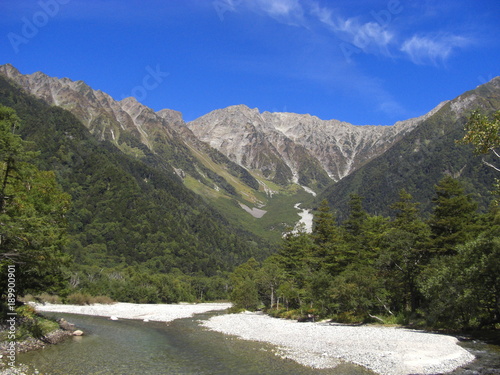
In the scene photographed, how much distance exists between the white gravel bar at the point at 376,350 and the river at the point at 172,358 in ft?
3.48

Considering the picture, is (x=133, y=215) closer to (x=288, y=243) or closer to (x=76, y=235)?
(x=76, y=235)

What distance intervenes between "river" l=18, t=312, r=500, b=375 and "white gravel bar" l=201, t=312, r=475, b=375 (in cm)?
106

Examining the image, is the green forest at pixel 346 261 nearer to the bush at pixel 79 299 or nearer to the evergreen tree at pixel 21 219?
the evergreen tree at pixel 21 219

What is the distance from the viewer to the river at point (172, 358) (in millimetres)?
22125

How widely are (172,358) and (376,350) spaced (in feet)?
50.4

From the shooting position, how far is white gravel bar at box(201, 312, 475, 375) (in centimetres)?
2175

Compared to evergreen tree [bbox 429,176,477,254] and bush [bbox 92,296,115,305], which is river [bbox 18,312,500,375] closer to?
evergreen tree [bbox 429,176,477,254]

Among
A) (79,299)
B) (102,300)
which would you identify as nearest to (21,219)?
(79,299)

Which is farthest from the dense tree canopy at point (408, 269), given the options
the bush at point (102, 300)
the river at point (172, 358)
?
the bush at point (102, 300)

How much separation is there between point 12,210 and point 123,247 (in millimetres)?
144548

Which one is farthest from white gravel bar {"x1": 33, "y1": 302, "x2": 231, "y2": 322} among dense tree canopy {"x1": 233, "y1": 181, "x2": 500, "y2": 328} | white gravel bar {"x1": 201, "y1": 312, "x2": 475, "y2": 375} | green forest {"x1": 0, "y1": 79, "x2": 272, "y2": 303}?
white gravel bar {"x1": 201, "y1": 312, "x2": 475, "y2": 375}

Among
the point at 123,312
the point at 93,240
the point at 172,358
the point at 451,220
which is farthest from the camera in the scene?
the point at 93,240

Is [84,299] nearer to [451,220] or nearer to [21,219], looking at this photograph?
[21,219]

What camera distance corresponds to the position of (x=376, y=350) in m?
26.4
